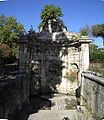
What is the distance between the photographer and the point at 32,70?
17.5 metres

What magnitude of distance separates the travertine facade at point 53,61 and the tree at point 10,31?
10192mm

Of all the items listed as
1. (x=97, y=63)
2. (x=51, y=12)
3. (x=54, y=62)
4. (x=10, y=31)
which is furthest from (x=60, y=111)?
(x=10, y=31)

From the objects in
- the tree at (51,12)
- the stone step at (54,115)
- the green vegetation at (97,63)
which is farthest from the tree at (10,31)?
the stone step at (54,115)

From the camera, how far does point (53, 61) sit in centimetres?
1819

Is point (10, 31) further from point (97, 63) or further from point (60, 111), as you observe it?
point (60, 111)

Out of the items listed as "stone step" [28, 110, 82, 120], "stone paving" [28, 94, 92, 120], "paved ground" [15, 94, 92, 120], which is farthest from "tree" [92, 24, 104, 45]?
"stone step" [28, 110, 82, 120]

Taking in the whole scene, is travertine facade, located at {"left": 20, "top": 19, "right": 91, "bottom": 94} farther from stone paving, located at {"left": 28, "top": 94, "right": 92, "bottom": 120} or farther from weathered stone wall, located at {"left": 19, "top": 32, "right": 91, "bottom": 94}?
stone paving, located at {"left": 28, "top": 94, "right": 92, "bottom": 120}

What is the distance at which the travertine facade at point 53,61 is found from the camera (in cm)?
1739

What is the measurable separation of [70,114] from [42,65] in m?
6.71

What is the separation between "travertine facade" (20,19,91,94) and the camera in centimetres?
1739

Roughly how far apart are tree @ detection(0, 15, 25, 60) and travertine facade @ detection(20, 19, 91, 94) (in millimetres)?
10192

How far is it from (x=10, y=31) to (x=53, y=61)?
39.4ft

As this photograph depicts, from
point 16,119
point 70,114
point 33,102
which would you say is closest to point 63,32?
point 33,102

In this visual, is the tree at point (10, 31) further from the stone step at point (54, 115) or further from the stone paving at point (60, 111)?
the stone step at point (54, 115)
